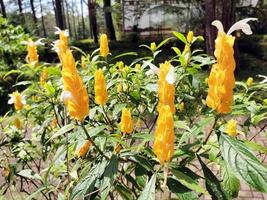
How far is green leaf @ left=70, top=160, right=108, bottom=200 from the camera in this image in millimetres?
1138

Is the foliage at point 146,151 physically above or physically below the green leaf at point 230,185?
above

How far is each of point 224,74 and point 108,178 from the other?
47 centimetres

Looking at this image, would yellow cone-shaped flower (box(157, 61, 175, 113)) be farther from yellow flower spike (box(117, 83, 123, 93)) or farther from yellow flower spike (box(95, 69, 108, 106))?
yellow flower spike (box(117, 83, 123, 93))

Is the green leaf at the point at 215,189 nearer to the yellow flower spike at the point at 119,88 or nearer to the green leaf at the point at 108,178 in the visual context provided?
the green leaf at the point at 108,178

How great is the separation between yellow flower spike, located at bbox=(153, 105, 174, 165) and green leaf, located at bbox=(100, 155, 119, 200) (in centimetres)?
22

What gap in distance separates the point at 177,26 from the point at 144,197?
53.1 feet

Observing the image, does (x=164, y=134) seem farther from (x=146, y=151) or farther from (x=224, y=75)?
(x=146, y=151)

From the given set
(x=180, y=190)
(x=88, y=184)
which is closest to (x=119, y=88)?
(x=88, y=184)

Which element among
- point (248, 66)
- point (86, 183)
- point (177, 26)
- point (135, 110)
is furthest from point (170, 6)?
point (86, 183)

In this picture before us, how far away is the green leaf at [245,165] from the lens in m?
0.94

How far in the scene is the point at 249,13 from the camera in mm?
13680

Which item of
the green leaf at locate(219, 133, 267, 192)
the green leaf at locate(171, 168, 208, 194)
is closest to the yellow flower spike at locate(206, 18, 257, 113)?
the green leaf at locate(219, 133, 267, 192)

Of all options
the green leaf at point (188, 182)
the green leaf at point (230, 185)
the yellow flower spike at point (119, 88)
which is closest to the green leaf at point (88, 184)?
the green leaf at point (188, 182)

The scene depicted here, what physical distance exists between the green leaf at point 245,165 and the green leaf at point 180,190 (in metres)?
0.15
